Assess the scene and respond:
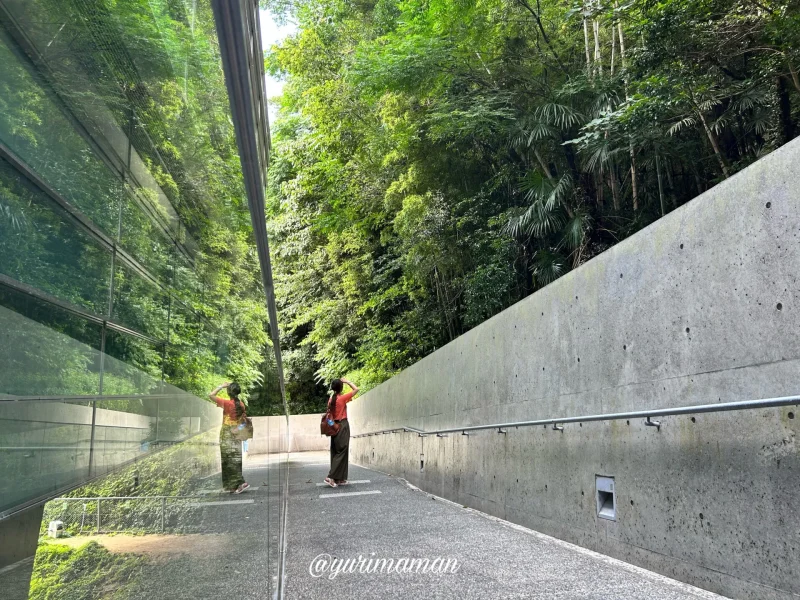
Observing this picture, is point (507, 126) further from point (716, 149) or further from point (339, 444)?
point (339, 444)

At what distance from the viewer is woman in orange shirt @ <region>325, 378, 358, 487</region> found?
29.1 feet

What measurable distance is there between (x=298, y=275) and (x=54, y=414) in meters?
18.1

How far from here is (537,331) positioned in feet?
16.8

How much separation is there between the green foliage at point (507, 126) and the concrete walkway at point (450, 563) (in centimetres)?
431

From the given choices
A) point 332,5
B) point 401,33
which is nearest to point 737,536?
point 401,33

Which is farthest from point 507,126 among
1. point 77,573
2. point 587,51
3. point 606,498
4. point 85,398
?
point 77,573

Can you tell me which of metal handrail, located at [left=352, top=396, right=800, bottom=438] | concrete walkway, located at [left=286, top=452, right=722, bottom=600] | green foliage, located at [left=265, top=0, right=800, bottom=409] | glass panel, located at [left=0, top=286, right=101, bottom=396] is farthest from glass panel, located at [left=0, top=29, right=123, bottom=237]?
green foliage, located at [left=265, top=0, right=800, bottom=409]

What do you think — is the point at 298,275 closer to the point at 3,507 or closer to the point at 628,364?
the point at 628,364

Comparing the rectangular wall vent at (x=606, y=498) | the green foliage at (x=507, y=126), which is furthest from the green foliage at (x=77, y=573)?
the green foliage at (x=507, y=126)

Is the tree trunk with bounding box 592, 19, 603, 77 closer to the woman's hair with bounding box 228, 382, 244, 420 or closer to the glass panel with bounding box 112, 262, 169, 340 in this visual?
the woman's hair with bounding box 228, 382, 244, 420

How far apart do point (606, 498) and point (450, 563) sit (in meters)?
1.07

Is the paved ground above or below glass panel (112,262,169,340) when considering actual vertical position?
below

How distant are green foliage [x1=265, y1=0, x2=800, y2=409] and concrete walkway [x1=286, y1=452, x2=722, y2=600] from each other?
4312 mm

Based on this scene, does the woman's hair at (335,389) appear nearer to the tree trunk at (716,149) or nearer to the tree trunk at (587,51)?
the tree trunk at (587,51)
